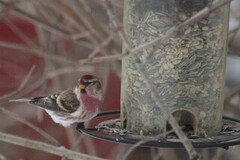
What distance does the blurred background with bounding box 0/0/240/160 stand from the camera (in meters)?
6.05

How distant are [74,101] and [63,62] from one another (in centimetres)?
185

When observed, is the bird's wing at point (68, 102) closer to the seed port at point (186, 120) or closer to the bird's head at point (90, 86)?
the bird's head at point (90, 86)

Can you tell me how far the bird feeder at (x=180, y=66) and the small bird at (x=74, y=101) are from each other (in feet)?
1.06

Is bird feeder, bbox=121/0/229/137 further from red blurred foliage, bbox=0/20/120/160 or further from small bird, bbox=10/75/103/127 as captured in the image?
red blurred foliage, bbox=0/20/120/160

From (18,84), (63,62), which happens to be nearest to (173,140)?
(63,62)

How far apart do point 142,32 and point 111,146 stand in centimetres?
481

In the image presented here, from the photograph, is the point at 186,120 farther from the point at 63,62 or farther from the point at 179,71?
the point at 63,62

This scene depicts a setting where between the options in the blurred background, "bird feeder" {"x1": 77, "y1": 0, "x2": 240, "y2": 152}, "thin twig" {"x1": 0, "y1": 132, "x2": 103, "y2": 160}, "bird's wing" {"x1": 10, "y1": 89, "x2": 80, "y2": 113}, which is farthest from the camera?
the blurred background

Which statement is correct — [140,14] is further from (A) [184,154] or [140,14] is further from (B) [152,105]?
(A) [184,154]

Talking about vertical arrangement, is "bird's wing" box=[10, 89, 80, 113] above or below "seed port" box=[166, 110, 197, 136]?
above

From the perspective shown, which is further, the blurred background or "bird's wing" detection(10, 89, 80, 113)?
the blurred background

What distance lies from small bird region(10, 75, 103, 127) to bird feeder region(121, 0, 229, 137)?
324 mm

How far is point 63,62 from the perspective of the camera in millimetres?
6891

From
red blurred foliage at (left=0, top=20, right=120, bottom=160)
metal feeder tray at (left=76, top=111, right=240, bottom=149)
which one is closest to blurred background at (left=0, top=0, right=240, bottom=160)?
red blurred foliage at (left=0, top=20, right=120, bottom=160)
